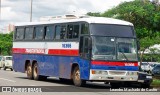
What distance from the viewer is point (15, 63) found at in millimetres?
31250

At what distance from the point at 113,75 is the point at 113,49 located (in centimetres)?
118

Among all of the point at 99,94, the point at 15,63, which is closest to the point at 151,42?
the point at 15,63

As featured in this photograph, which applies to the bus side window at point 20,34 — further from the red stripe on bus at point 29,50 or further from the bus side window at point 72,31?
the bus side window at point 72,31

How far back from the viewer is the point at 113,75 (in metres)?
22.1

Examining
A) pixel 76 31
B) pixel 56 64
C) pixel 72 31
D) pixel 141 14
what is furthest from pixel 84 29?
pixel 141 14

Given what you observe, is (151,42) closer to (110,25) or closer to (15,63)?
(15,63)

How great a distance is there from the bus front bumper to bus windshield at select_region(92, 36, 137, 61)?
0.60 m

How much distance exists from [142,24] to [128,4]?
6.80 ft

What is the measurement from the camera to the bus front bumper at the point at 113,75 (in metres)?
21.8

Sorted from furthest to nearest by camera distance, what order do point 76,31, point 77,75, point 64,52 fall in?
point 64,52 → point 76,31 → point 77,75

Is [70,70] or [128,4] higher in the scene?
[128,4]

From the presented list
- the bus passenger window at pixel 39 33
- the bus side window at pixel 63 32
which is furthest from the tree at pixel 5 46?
the bus side window at pixel 63 32

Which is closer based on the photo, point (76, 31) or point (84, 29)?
point (84, 29)

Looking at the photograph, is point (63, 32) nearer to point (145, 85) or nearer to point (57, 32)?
point (57, 32)
